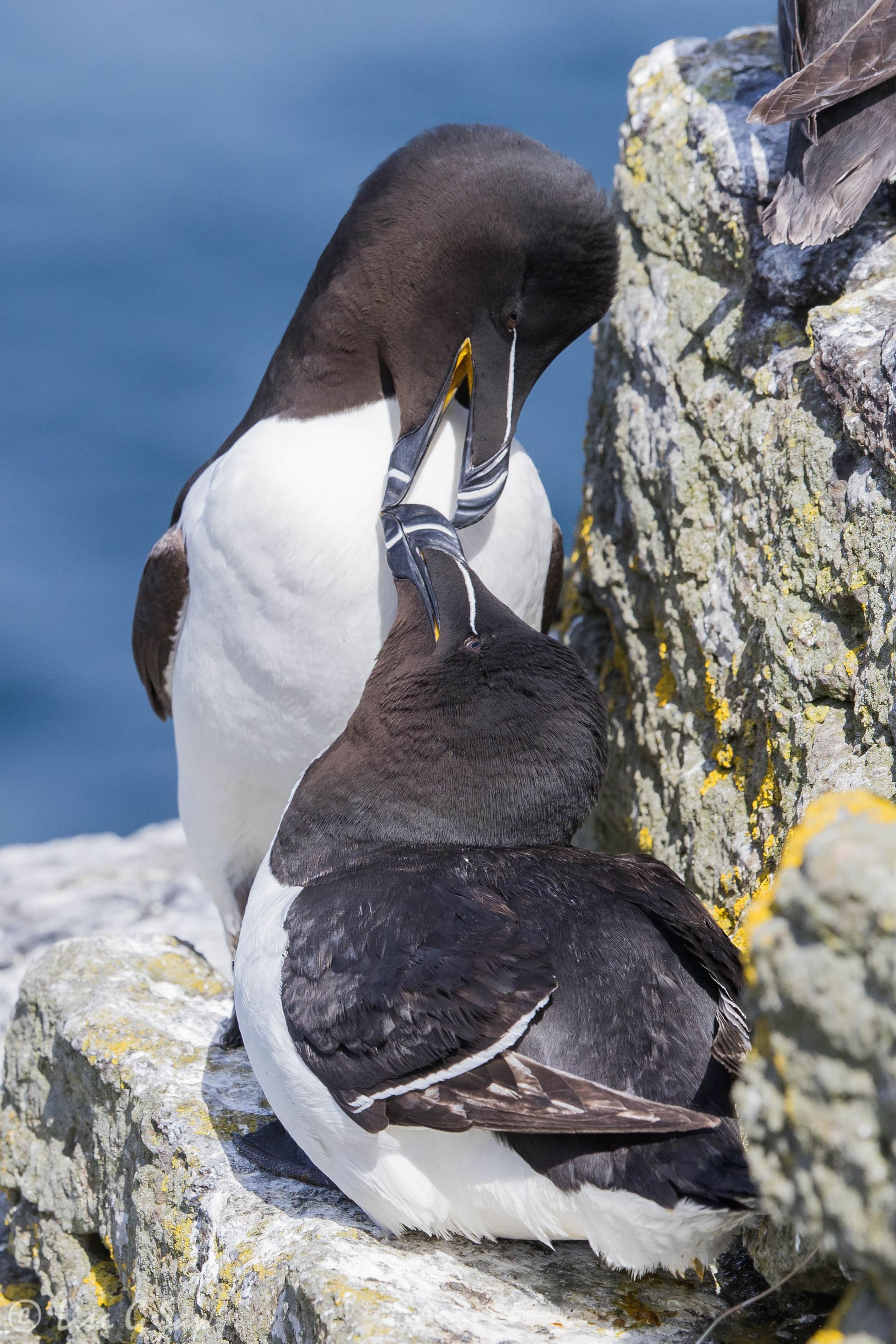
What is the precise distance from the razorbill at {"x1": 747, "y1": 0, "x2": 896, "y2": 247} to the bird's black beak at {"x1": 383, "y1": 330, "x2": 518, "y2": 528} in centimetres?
77

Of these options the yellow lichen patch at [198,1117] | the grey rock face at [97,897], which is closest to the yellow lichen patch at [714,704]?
the yellow lichen patch at [198,1117]

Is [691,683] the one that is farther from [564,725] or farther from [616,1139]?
[616,1139]

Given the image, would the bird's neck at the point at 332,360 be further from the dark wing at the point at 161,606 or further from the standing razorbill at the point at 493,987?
the standing razorbill at the point at 493,987

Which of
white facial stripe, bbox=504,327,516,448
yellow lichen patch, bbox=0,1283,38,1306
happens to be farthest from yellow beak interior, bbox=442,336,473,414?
yellow lichen patch, bbox=0,1283,38,1306

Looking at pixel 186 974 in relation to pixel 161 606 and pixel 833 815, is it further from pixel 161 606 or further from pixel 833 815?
pixel 833 815

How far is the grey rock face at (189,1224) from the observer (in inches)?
99.6

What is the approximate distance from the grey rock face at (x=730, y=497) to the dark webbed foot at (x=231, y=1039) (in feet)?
4.23

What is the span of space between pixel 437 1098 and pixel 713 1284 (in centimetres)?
71

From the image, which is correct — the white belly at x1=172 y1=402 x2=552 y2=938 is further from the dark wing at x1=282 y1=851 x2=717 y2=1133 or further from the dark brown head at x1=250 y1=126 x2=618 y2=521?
the dark wing at x1=282 y1=851 x2=717 y2=1133

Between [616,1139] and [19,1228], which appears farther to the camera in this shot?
[19,1228]

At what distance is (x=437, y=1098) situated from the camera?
2471mm

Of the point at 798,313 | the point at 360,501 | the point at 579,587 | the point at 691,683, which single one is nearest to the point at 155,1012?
the point at 360,501

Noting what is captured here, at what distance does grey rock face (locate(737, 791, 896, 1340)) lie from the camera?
1.56 meters

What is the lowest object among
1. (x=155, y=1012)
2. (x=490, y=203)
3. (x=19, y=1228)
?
(x=19, y=1228)
